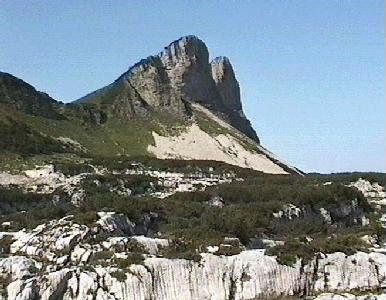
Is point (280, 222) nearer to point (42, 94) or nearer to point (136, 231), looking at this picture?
point (136, 231)

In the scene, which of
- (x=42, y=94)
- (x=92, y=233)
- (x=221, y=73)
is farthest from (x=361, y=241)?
(x=221, y=73)

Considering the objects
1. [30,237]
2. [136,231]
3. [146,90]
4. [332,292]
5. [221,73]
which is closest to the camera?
[332,292]

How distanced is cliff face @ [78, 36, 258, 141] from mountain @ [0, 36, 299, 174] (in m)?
0.18

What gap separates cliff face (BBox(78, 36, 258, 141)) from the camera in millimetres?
118562

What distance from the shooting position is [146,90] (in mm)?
123125

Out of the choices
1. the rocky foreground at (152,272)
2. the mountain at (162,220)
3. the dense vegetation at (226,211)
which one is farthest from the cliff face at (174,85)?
the rocky foreground at (152,272)

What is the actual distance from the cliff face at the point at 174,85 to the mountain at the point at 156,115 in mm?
177

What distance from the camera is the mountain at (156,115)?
9600 centimetres

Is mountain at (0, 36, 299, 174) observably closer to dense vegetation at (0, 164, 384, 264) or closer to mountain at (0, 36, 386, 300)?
mountain at (0, 36, 386, 300)

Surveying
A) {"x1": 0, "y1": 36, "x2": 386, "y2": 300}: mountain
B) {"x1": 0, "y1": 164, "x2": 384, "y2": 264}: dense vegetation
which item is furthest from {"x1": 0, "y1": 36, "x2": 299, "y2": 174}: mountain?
{"x1": 0, "y1": 164, "x2": 384, "y2": 264}: dense vegetation

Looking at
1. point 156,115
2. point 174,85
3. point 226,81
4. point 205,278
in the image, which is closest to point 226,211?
point 205,278

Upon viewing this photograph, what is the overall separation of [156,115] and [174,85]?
36.0ft

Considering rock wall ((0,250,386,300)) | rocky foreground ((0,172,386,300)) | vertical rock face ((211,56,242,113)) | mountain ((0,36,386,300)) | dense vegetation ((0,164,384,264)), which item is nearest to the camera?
rock wall ((0,250,386,300))

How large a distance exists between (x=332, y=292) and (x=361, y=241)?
606 cm
